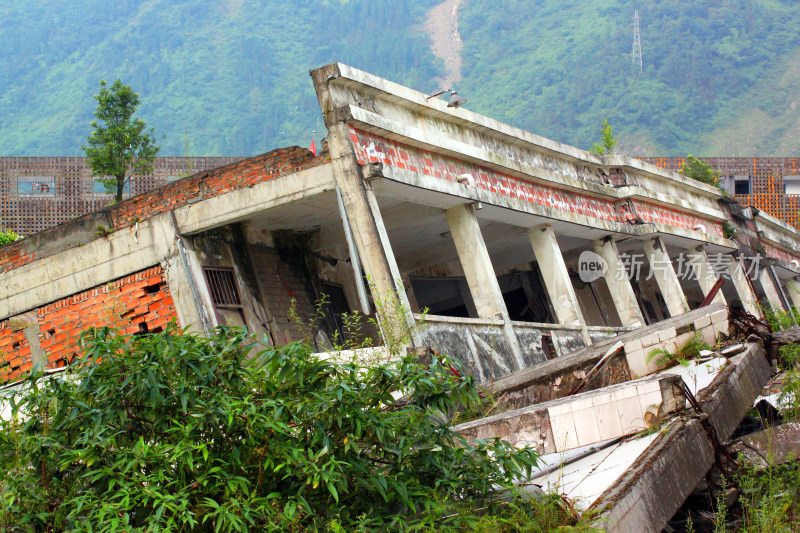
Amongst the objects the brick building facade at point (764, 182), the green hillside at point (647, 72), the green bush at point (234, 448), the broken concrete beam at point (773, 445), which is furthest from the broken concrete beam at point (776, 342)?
the green hillside at point (647, 72)

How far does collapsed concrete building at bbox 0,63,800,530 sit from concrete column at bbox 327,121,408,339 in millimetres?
15

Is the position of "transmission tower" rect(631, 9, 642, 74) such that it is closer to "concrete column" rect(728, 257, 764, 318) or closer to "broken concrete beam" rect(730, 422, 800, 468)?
"concrete column" rect(728, 257, 764, 318)

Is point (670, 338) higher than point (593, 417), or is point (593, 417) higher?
point (670, 338)

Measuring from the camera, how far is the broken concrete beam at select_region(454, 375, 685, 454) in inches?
220

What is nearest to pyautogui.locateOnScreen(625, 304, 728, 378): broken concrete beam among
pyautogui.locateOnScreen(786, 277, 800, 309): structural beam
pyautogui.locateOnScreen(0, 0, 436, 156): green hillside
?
pyautogui.locateOnScreen(786, 277, 800, 309): structural beam

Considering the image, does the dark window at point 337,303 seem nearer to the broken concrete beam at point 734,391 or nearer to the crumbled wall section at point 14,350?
the crumbled wall section at point 14,350

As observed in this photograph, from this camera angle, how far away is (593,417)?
5691 mm

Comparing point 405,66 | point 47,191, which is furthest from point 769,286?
point 405,66

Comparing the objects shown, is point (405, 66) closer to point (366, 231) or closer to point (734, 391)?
point (366, 231)

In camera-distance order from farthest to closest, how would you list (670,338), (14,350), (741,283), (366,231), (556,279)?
(741,283) → (556,279) → (14,350) → (366,231) → (670,338)

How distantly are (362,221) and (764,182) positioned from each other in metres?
31.0

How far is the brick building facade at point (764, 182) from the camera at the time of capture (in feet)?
117

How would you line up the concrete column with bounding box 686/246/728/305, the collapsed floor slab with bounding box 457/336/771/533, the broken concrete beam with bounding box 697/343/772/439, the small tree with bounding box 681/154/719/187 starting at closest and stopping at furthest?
the collapsed floor slab with bounding box 457/336/771/533 < the broken concrete beam with bounding box 697/343/772/439 < the concrete column with bounding box 686/246/728/305 < the small tree with bounding box 681/154/719/187

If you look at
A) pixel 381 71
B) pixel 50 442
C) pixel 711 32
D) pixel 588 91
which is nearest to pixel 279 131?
pixel 381 71
